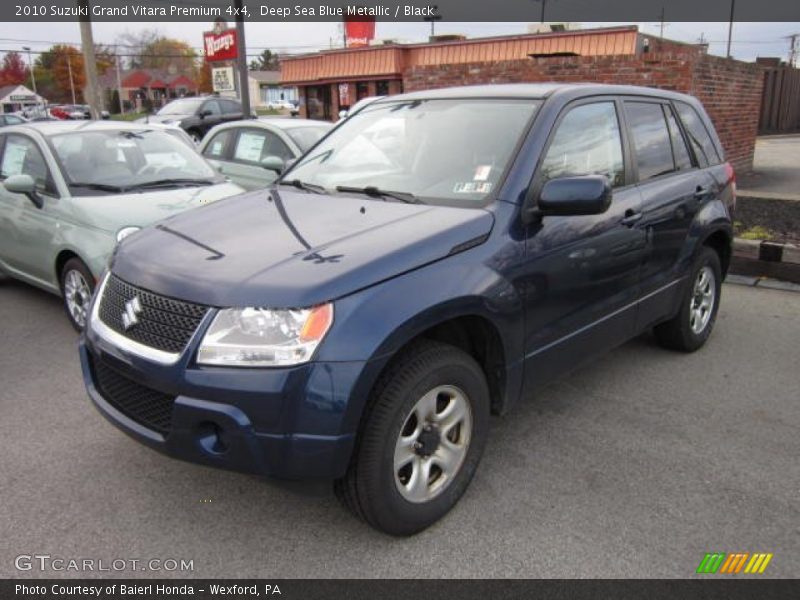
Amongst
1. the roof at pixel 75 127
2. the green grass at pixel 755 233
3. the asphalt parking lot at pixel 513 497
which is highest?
the roof at pixel 75 127

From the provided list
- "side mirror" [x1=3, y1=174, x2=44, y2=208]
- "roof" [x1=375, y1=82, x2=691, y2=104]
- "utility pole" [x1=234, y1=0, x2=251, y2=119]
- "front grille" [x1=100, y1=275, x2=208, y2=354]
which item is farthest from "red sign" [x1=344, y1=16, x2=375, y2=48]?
"front grille" [x1=100, y1=275, x2=208, y2=354]

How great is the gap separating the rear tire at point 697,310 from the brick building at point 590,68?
17.9 ft

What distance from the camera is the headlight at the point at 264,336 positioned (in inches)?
94.2

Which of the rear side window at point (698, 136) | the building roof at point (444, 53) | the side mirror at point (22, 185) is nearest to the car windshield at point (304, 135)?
the side mirror at point (22, 185)

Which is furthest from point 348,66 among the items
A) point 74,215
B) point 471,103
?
point 471,103

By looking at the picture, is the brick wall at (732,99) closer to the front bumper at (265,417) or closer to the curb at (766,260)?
the curb at (766,260)

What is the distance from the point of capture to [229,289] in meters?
2.49

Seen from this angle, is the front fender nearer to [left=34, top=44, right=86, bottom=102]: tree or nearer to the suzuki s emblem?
the suzuki s emblem

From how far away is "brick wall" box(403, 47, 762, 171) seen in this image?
958cm

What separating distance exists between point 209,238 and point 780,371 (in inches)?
148

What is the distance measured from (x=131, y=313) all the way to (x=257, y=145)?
622cm

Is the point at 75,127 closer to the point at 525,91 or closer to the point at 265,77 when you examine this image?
the point at 525,91

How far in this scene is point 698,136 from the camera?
15.7ft

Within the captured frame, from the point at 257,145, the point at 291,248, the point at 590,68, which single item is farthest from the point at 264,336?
the point at 590,68
